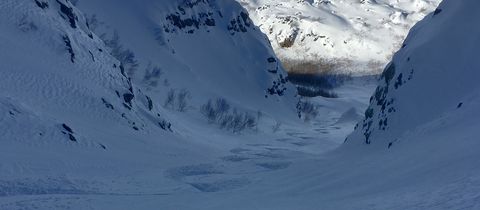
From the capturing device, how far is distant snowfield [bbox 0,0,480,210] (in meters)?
20.6

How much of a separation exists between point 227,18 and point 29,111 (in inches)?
2426

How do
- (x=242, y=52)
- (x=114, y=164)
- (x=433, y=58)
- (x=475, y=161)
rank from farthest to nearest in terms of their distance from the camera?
(x=242, y=52) < (x=433, y=58) < (x=114, y=164) < (x=475, y=161)

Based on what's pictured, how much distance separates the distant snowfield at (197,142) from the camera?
67.6 ft

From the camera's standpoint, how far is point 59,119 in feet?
106

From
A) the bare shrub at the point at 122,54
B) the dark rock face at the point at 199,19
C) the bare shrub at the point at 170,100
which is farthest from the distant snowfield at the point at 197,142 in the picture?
the dark rock face at the point at 199,19

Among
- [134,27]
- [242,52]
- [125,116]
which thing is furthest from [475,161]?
[242,52]

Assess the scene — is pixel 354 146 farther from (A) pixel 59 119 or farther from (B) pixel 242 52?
(B) pixel 242 52

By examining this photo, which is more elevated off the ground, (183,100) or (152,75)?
(183,100)

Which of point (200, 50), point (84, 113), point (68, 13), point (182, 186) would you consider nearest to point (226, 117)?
point (200, 50)

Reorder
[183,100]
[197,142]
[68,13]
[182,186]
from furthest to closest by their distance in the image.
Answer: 1. [183,100]
2. [197,142]
3. [68,13]
4. [182,186]

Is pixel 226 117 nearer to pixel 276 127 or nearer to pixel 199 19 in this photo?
pixel 276 127

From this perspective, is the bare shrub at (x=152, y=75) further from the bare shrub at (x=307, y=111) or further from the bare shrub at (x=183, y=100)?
the bare shrub at (x=307, y=111)

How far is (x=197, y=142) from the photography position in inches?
1858

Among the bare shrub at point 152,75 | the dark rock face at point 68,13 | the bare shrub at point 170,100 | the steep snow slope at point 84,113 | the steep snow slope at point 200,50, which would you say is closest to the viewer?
the steep snow slope at point 84,113
